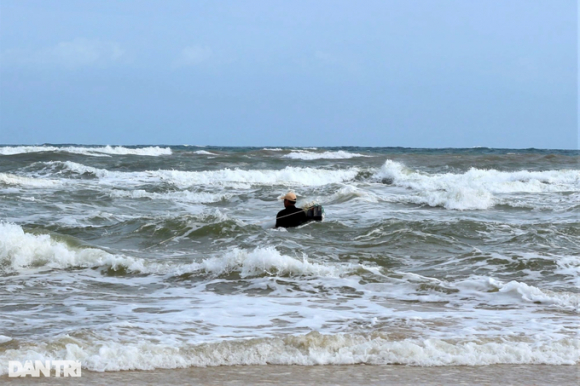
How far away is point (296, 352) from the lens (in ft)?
16.9

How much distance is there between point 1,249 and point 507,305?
6.52 meters

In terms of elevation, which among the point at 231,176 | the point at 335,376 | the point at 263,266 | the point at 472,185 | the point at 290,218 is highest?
the point at 231,176

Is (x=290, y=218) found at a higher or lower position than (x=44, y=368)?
higher

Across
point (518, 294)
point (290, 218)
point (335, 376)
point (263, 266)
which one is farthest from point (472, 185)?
point (335, 376)

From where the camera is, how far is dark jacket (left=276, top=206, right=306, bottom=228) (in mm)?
12406

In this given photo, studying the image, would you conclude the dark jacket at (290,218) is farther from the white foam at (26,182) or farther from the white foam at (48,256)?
the white foam at (26,182)

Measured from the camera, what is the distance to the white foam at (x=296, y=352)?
4.88 metres

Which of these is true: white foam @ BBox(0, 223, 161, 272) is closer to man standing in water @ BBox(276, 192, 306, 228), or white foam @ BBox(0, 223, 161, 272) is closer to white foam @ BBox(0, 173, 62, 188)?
man standing in water @ BBox(276, 192, 306, 228)

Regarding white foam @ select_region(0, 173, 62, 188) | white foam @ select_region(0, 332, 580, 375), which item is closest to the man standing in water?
white foam @ select_region(0, 332, 580, 375)

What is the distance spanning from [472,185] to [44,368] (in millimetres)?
19617

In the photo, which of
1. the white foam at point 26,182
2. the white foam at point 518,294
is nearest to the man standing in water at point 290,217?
the white foam at point 518,294

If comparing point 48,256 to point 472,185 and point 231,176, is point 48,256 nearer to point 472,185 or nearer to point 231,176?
point 472,185

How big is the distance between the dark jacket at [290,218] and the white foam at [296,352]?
7.04m

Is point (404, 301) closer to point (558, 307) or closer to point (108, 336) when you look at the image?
point (558, 307)
